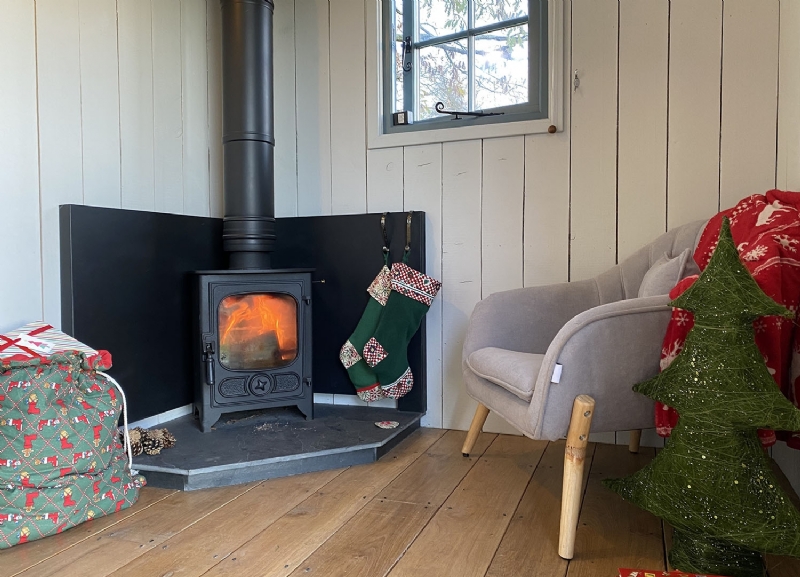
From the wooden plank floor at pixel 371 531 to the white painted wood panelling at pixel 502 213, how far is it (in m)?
0.80

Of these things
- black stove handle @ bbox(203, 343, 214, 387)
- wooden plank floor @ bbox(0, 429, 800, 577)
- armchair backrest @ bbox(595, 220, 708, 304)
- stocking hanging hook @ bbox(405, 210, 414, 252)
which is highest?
stocking hanging hook @ bbox(405, 210, 414, 252)

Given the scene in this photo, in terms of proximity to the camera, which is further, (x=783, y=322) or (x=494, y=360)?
(x=494, y=360)

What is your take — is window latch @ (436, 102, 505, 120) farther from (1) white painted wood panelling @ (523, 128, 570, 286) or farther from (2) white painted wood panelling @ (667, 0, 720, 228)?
(2) white painted wood panelling @ (667, 0, 720, 228)

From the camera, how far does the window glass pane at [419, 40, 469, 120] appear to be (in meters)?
2.71

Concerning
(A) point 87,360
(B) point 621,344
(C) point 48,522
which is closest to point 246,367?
(A) point 87,360

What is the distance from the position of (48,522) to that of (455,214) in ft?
5.97

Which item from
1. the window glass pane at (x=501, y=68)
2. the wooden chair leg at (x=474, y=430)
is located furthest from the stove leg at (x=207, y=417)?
the window glass pane at (x=501, y=68)

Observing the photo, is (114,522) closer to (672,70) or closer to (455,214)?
(455,214)

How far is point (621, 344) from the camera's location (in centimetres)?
153

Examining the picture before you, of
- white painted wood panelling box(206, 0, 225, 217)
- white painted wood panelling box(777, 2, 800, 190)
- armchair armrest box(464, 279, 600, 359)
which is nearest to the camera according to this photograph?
white painted wood panelling box(777, 2, 800, 190)

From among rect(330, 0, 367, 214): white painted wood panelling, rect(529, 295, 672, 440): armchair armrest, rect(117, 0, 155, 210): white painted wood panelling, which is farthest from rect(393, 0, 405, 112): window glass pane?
rect(529, 295, 672, 440): armchair armrest

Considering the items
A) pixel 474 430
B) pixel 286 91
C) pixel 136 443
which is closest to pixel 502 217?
pixel 474 430

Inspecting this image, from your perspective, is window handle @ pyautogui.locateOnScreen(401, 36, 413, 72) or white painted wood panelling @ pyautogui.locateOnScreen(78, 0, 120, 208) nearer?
white painted wood panelling @ pyautogui.locateOnScreen(78, 0, 120, 208)

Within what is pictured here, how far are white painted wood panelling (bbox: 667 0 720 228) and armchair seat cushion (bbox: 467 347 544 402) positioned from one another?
0.95 meters
